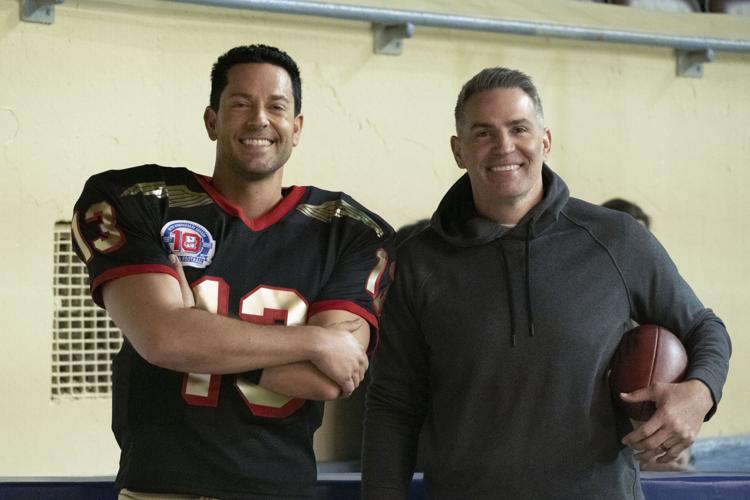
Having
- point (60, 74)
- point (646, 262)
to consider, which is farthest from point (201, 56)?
point (646, 262)

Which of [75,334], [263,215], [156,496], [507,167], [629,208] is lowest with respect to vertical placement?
[75,334]

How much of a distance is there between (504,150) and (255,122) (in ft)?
1.57

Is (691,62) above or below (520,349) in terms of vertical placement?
above

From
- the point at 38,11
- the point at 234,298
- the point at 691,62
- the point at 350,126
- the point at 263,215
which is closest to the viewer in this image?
the point at 234,298

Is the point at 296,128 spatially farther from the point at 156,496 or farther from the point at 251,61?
the point at 156,496

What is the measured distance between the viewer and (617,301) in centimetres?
219

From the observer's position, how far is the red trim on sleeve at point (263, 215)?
84.8 inches

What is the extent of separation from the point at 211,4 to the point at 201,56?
0.21 meters

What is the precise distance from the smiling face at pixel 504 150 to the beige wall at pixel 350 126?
5.84 ft

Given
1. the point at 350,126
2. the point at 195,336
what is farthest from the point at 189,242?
the point at 350,126

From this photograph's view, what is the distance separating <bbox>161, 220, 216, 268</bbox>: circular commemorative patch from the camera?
82.0 inches

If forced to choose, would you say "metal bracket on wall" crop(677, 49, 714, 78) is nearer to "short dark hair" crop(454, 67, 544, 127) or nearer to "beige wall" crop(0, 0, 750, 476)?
"beige wall" crop(0, 0, 750, 476)

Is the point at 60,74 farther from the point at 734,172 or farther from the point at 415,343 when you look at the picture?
the point at 734,172

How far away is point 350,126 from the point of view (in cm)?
413
